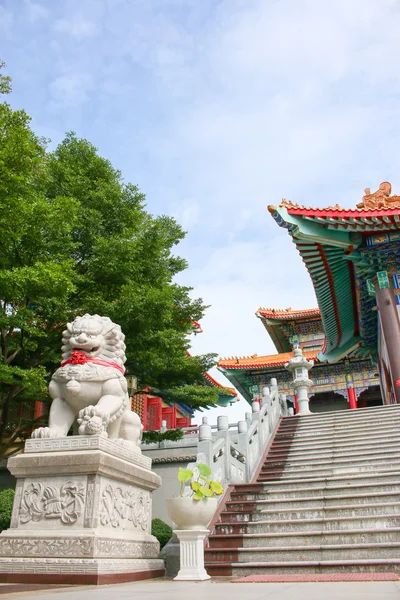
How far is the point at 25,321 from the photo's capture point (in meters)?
8.16

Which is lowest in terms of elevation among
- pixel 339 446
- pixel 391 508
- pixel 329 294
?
pixel 391 508

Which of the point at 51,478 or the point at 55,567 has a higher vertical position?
the point at 51,478

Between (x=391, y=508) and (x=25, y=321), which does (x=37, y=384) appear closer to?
(x=25, y=321)

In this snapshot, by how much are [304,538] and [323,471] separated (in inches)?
79.3

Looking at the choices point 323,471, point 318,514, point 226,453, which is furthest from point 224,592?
point 323,471

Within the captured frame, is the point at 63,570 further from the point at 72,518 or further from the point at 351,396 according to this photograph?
the point at 351,396

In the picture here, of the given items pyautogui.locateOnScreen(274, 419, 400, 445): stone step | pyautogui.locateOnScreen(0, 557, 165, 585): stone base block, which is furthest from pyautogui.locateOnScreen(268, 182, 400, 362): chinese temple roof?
pyautogui.locateOnScreen(0, 557, 165, 585): stone base block

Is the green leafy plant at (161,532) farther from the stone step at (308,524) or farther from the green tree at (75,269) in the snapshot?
the green tree at (75,269)

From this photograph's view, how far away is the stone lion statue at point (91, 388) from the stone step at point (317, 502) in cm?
232

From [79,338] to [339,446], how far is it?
553 centimetres

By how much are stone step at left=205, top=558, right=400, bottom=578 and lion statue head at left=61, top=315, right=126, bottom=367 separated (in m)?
2.45

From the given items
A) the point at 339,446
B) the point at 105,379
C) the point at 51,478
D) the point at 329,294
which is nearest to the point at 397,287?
the point at 329,294

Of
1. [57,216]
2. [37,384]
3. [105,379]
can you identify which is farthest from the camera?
[57,216]

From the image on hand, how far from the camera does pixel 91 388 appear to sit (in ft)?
14.8
